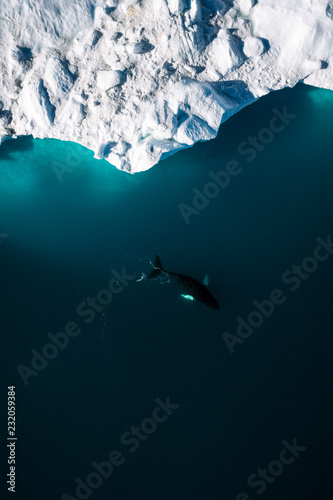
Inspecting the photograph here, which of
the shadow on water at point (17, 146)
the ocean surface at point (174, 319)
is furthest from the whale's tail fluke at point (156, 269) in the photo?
the shadow on water at point (17, 146)

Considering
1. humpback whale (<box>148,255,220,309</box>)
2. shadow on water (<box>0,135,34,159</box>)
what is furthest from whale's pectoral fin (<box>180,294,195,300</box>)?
shadow on water (<box>0,135,34,159</box>)

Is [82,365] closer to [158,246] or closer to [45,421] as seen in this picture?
[45,421]

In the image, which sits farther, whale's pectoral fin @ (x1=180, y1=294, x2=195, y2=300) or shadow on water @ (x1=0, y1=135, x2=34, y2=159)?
shadow on water @ (x1=0, y1=135, x2=34, y2=159)

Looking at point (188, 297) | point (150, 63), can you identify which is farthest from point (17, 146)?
point (188, 297)

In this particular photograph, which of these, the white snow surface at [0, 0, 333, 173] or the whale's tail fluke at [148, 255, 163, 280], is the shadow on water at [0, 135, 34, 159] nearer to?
the white snow surface at [0, 0, 333, 173]

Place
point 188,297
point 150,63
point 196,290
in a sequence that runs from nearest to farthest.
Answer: point 196,290
point 188,297
point 150,63

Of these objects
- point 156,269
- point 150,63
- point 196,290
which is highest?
A: point 150,63

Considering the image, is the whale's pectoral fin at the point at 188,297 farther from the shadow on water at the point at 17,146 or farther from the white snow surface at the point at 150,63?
the shadow on water at the point at 17,146

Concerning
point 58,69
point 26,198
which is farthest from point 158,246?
point 58,69

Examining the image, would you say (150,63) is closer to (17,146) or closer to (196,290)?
(17,146)
